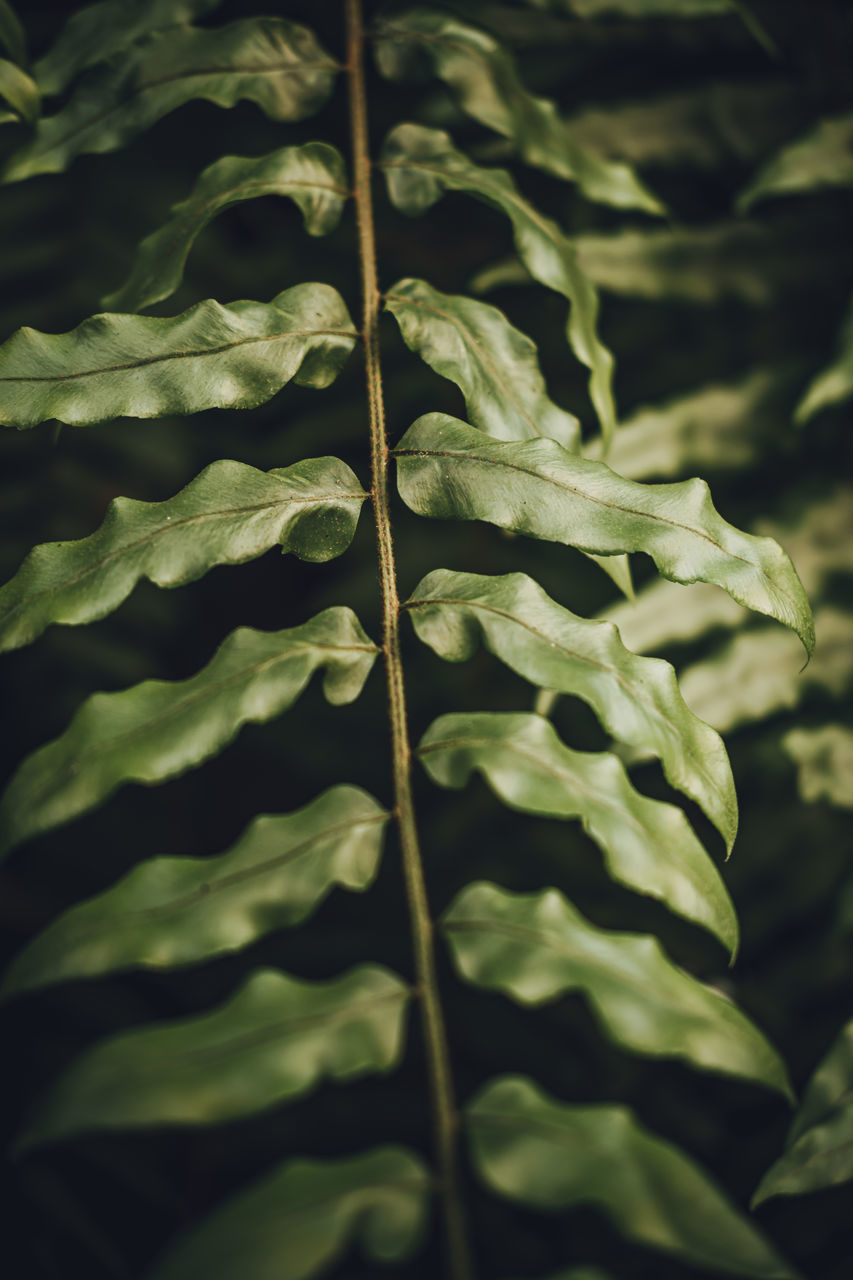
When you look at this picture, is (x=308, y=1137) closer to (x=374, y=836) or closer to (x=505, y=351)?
(x=374, y=836)

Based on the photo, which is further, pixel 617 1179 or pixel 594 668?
pixel 594 668

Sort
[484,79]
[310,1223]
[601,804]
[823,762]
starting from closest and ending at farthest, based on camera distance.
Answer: [310,1223], [601,804], [484,79], [823,762]

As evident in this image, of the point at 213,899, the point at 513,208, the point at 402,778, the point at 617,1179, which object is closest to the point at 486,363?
the point at 513,208

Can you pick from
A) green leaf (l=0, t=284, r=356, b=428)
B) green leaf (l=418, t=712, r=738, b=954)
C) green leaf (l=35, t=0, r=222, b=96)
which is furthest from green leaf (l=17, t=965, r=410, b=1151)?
green leaf (l=35, t=0, r=222, b=96)

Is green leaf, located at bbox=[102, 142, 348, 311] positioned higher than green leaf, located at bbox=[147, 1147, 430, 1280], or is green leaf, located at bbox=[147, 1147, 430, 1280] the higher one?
green leaf, located at bbox=[102, 142, 348, 311]

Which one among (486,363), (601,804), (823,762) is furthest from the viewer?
(823,762)

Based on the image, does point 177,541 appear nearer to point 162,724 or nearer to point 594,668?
point 162,724

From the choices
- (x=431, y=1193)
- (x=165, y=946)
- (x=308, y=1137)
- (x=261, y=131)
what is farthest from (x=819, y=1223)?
(x=261, y=131)

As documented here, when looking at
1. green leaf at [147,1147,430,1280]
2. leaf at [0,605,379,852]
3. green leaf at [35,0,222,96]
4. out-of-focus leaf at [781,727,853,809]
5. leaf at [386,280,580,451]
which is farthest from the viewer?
out-of-focus leaf at [781,727,853,809]

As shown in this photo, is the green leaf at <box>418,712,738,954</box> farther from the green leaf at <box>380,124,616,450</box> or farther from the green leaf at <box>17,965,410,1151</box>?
the green leaf at <box>380,124,616,450</box>
